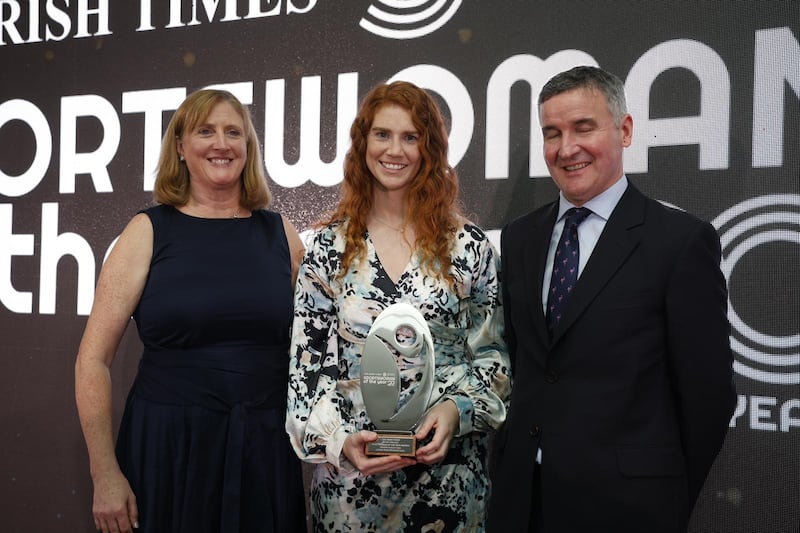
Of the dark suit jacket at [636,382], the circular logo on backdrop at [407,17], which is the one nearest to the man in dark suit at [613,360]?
the dark suit jacket at [636,382]

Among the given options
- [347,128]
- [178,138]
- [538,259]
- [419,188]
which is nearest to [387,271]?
[419,188]

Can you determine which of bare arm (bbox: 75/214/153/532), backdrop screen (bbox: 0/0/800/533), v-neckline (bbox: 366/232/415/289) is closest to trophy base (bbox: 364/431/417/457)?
v-neckline (bbox: 366/232/415/289)

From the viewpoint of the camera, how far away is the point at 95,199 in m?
3.41

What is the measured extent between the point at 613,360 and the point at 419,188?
2.19ft

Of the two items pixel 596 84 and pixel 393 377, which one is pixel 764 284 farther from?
pixel 393 377

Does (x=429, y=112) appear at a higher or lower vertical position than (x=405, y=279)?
higher

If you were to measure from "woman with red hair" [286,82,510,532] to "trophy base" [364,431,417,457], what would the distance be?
0.21ft

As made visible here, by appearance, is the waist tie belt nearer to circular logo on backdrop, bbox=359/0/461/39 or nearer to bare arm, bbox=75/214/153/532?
bare arm, bbox=75/214/153/532

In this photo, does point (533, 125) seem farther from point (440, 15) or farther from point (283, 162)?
point (283, 162)

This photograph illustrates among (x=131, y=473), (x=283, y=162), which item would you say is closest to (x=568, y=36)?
(x=283, y=162)

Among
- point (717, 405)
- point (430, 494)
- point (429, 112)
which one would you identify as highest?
point (429, 112)

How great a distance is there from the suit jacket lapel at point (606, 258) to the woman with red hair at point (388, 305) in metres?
0.33

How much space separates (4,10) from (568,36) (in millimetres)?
2601

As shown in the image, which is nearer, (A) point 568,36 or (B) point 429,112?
(B) point 429,112
